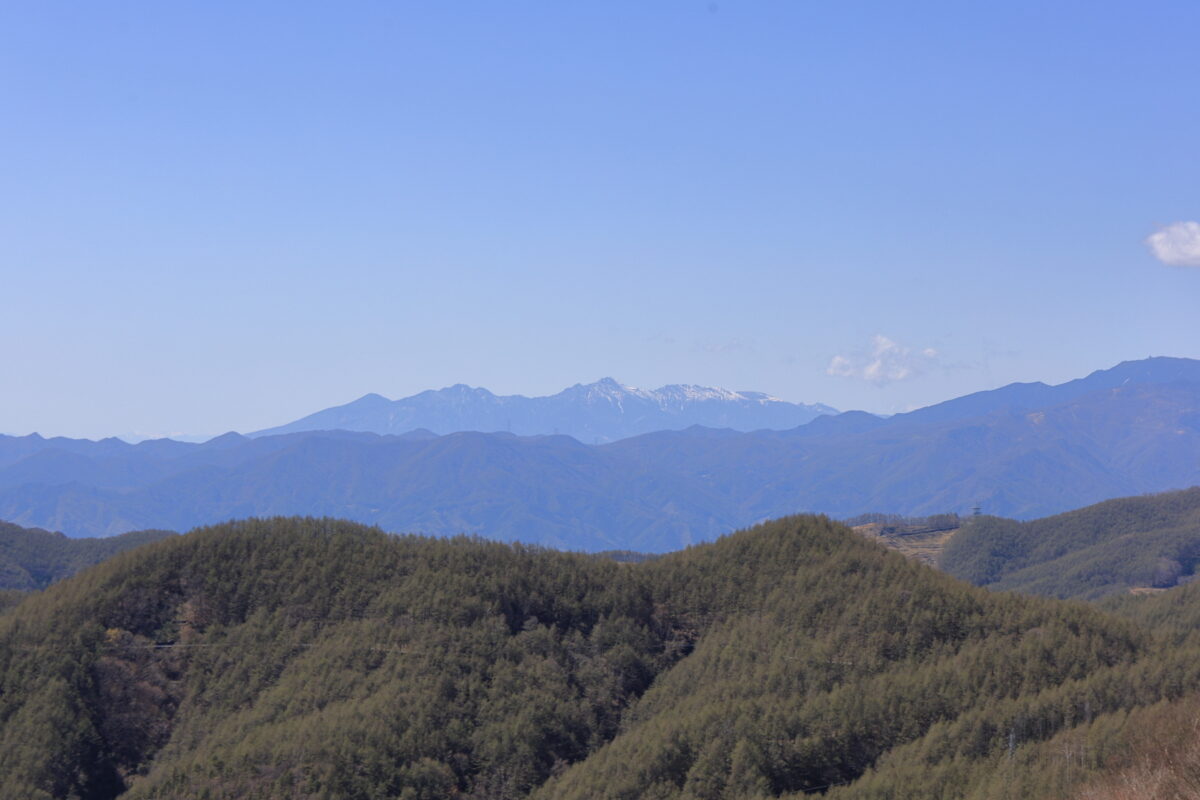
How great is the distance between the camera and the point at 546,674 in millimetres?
125000

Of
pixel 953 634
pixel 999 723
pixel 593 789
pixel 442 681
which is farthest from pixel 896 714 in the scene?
pixel 442 681

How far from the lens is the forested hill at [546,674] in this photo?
10356 centimetres

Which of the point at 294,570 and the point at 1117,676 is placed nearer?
the point at 1117,676

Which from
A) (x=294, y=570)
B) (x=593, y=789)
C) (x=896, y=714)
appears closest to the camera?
(x=593, y=789)

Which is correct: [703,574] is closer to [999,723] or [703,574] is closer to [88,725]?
[999,723]

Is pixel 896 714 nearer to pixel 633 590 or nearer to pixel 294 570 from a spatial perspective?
pixel 633 590

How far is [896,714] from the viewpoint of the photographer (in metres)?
108

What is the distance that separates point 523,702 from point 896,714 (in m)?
38.2

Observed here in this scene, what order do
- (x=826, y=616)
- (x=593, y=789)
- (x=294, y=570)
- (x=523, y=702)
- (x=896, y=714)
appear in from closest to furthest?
1. (x=593, y=789)
2. (x=896, y=714)
3. (x=523, y=702)
4. (x=826, y=616)
5. (x=294, y=570)

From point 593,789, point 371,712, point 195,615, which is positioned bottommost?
point 593,789

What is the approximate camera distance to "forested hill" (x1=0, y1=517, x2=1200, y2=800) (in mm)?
103562

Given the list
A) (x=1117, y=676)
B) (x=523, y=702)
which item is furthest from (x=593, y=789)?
(x=1117, y=676)

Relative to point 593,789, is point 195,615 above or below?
above

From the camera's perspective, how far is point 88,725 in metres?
120
